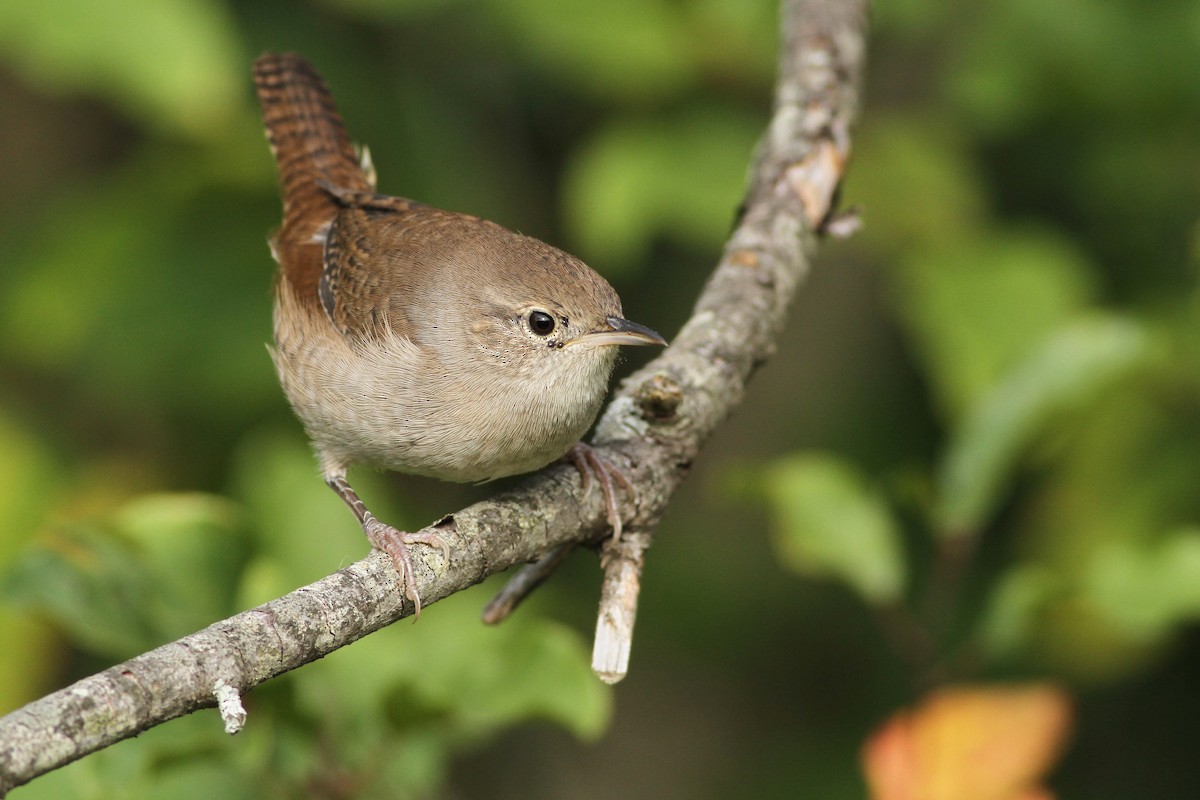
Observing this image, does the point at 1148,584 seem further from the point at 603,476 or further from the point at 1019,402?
the point at 603,476

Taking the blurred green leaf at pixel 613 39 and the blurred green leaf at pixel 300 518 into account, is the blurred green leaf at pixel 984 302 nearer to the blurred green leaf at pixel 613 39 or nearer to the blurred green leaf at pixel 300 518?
the blurred green leaf at pixel 613 39

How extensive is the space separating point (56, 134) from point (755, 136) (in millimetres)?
3047

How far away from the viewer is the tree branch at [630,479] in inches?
59.4

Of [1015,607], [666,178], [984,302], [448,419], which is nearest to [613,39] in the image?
[666,178]

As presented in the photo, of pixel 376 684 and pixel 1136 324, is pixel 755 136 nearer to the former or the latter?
pixel 1136 324

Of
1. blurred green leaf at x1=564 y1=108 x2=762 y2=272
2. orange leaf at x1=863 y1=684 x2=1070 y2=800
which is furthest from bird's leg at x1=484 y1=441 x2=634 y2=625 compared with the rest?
blurred green leaf at x1=564 y1=108 x2=762 y2=272

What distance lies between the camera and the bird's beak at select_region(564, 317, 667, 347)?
8.86ft

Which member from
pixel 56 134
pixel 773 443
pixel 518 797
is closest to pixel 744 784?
pixel 518 797

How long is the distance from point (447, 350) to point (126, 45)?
1.39 m

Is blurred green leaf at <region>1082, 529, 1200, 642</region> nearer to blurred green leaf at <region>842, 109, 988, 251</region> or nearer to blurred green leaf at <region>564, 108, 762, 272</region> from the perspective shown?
blurred green leaf at <region>842, 109, 988, 251</region>

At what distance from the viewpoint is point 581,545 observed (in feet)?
8.03

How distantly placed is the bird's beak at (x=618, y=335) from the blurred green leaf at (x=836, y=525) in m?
0.56

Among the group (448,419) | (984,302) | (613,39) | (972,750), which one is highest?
(613,39)

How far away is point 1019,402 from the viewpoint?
298 cm
